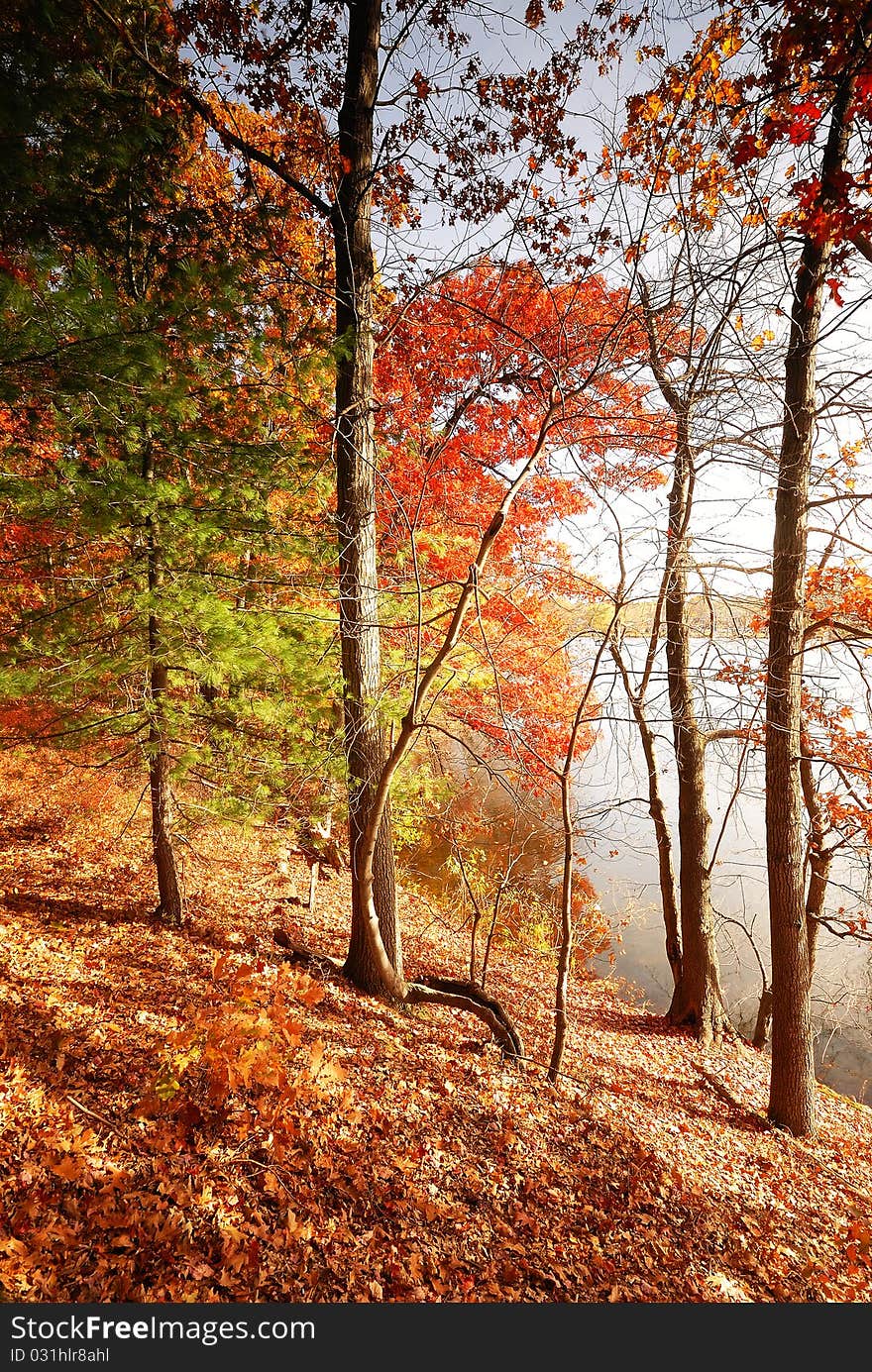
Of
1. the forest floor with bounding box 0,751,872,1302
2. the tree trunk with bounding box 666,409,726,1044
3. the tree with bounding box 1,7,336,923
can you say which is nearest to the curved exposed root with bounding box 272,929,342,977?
the forest floor with bounding box 0,751,872,1302

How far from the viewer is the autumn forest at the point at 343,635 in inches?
127

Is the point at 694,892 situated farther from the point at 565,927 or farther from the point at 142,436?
the point at 142,436

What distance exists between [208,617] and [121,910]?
3867 mm

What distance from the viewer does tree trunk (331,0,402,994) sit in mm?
4977

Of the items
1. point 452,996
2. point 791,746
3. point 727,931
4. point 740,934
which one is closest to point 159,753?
point 452,996

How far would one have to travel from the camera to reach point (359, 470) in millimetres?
5234

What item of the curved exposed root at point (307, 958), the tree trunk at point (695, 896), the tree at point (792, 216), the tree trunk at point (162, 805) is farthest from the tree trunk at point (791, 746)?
the tree trunk at point (162, 805)

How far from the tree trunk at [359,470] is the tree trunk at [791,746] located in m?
4.03

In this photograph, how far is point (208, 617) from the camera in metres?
4.80

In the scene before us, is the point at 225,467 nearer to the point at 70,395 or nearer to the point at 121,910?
the point at 70,395

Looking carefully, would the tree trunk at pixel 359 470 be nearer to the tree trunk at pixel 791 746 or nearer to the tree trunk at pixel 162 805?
the tree trunk at pixel 162 805

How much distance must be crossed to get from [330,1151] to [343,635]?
3970mm

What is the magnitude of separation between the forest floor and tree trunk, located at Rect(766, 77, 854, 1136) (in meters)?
0.84

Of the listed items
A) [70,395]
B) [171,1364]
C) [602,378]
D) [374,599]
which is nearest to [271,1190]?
[171,1364]
